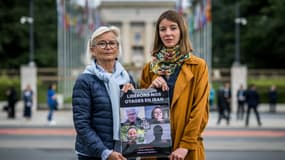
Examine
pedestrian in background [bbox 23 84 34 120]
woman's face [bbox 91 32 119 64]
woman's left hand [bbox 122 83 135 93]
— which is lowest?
pedestrian in background [bbox 23 84 34 120]

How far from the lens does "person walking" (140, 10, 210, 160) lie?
13.5ft

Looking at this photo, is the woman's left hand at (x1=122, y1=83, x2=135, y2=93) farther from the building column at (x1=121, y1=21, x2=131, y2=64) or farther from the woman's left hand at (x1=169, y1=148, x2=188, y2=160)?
the building column at (x1=121, y1=21, x2=131, y2=64)

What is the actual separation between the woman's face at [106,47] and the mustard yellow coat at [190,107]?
0.51m

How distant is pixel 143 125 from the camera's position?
395cm

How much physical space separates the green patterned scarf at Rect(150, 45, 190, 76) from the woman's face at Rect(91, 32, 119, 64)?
32 centimetres

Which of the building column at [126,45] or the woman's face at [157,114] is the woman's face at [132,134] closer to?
the woman's face at [157,114]

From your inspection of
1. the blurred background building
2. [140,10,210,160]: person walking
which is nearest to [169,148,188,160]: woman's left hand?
[140,10,210,160]: person walking

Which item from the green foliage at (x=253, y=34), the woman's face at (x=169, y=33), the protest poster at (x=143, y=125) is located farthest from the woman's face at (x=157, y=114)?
the green foliage at (x=253, y=34)

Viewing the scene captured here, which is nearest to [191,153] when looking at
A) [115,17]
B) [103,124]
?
→ [103,124]

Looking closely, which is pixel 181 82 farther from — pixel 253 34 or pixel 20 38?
pixel 20 38

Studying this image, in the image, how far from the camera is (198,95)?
13.6 ft

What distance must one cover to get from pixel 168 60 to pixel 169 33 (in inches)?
7.6

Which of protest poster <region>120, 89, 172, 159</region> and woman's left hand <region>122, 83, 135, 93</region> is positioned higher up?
woman's left hand <region>122, 83, 135, 93</region>

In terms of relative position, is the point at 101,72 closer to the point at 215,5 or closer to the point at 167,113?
the point at 167,113
